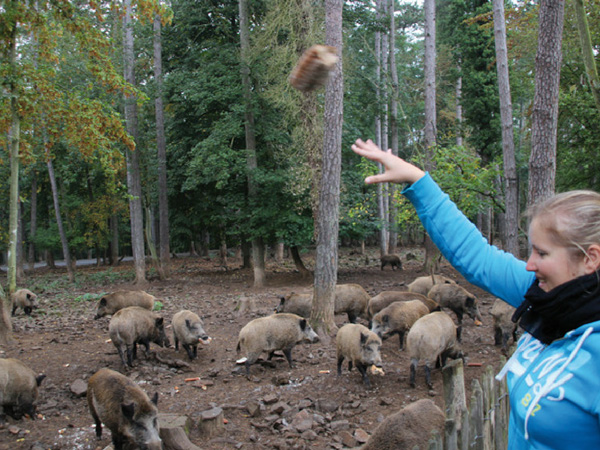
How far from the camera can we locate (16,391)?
5.97 m

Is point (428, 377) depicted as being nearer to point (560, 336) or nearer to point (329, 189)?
point (329, 189)

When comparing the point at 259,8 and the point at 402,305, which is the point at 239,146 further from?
the point at 402,305

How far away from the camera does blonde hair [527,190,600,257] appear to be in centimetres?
149

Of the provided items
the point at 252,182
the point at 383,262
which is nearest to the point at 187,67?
the point at 252,182

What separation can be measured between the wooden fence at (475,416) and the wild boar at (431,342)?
246 centimetres

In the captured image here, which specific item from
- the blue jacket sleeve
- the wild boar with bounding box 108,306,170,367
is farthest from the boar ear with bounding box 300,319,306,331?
the blue jacket sleeve

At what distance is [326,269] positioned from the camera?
364 inches

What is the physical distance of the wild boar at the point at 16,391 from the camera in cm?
593

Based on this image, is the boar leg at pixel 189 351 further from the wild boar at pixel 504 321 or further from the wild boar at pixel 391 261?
the wild boar at pixel 391 261

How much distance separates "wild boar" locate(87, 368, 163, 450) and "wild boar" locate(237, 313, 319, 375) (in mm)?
2656

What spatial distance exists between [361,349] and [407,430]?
2825mm

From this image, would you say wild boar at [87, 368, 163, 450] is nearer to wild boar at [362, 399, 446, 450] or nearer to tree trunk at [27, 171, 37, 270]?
wild boar at [362, 399, 446, 450]

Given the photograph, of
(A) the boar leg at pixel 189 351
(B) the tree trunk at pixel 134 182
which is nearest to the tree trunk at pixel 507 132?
(A) the boar leg at pixel 189 351

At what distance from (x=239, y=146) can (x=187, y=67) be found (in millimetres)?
3819
